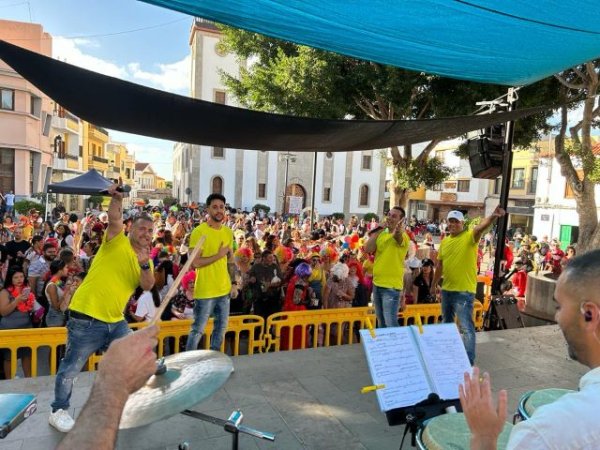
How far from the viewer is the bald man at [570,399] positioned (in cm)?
110

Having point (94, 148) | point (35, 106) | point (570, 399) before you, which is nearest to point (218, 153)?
point (35, 106)

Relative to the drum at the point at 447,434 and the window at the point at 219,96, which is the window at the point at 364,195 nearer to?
the window at the point at 219,96

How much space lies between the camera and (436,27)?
12.0ft

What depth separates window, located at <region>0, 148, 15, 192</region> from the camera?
26.9 m

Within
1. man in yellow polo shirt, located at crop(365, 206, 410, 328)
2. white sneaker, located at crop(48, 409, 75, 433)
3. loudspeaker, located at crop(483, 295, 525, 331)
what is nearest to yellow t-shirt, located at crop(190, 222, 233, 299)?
white sneaker, located at crop(48, 409, 75, 433)

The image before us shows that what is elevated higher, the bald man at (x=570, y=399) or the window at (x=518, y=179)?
the window at (x=518, y=179)

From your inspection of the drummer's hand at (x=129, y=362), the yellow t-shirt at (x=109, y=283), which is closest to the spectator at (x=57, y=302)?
the yellow t-shirt at (x=109, y=283)

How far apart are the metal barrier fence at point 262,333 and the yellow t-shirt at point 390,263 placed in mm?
667

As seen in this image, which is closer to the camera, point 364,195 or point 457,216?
point 457,216

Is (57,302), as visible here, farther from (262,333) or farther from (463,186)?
(463,186)

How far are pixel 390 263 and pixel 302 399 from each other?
1942 millimetres

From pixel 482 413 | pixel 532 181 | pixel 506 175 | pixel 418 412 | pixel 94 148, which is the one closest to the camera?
pixel 482 413

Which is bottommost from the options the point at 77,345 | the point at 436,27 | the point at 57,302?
the point at 57,302

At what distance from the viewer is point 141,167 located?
345 feet
